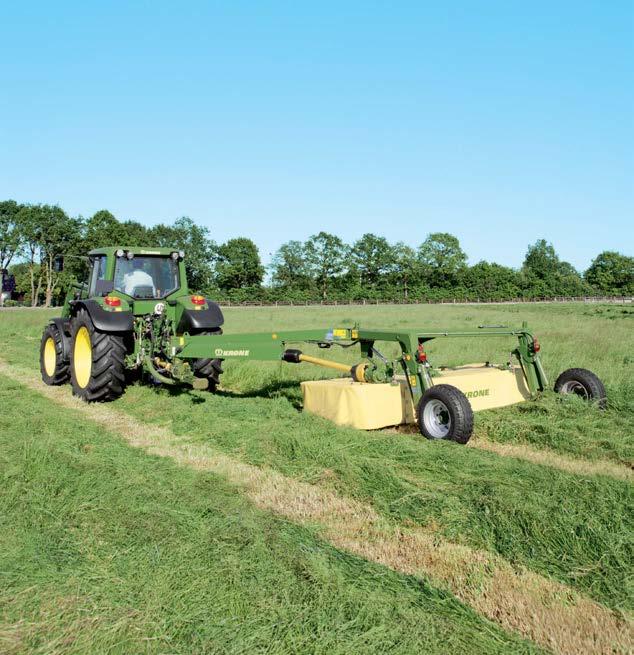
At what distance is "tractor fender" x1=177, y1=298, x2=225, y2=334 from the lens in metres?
8.23

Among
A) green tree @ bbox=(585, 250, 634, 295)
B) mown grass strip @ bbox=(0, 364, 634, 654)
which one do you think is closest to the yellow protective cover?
mown grass strip @ bbox=(0, 364, 634, 654)

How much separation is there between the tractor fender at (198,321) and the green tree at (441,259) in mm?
81888

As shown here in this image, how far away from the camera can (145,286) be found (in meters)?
9.04

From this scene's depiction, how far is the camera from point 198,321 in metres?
8.25

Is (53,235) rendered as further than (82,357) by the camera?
Yes

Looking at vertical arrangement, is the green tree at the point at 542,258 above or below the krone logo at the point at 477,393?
above

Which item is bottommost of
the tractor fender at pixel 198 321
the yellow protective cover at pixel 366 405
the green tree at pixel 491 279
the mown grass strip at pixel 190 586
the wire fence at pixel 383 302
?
the mown grass strip at pixel 190 586

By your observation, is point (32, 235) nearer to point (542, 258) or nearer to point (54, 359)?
point (54, 359)

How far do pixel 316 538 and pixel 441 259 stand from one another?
89961mm

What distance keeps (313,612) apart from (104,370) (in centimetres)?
610

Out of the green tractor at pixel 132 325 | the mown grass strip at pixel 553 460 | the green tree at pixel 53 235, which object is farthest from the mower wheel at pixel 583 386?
the green tree at pixel 53 235

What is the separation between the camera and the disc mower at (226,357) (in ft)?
20.2

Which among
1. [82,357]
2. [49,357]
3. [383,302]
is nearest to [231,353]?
[82,357]

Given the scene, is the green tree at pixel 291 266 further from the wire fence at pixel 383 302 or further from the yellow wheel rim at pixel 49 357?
the yellow wheel rim at pixel 49 357
